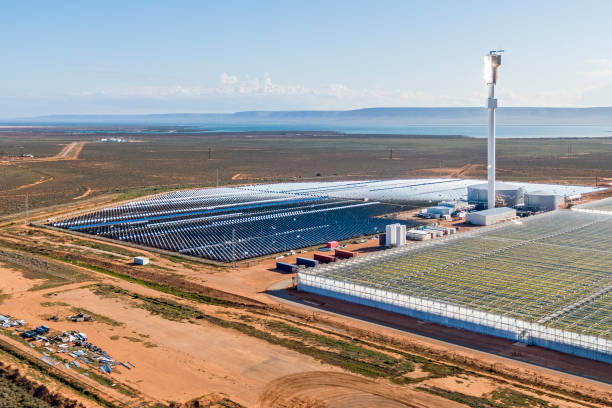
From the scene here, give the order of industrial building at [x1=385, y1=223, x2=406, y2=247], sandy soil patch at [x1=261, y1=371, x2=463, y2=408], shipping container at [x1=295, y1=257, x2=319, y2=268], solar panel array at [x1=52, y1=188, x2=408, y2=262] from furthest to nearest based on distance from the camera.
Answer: solar panel array at [x1=52, y1=188, x2=408, y2=262] < industrial building at [x1=385, y1=223, x2=406, y2=247] < shipping container at [x1=295, y1=257, x2=319, y2=268] < sandy soil patch at [x1=261, y1=371, x2=463, y2=408]

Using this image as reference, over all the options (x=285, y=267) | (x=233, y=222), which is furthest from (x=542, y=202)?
(x=285, y=267)

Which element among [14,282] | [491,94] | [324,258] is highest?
[491,94]

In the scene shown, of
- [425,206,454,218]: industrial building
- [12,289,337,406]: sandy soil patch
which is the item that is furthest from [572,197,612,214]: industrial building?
[12,289,337,406]: sandy soil patch

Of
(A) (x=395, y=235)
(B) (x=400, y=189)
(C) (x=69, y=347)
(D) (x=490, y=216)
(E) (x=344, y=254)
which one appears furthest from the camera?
(B) (x=400, y=189)

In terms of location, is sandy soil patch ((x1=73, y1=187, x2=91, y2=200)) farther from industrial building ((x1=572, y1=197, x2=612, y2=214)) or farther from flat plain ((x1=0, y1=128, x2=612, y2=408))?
industrial building ((x1=572, y1=197, x2=612, y2=214))

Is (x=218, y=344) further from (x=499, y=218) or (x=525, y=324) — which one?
(x=499, y=218)

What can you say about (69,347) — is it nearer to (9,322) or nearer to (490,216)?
(9,322)
